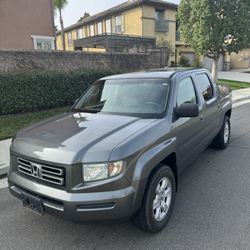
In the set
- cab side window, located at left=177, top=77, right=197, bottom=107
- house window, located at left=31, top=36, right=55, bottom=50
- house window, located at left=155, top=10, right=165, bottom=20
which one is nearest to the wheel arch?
cab side window, located at left=177, top=77, right=197, bottom=107

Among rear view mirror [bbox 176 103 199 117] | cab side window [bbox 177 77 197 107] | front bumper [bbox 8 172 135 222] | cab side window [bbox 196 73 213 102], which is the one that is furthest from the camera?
cab side window [bbox 196 73 213 102]

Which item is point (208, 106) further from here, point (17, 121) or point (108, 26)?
point (108, 26)

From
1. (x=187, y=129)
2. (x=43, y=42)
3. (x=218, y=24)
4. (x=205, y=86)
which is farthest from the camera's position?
(x=43, y=42)

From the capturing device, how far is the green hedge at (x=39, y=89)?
8.02 meters

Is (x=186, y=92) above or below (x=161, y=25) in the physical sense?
below

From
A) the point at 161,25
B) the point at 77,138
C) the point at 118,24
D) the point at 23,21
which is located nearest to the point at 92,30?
the point at 118,24

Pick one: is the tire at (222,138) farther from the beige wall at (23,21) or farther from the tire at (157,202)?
the beige wall at (23,21)

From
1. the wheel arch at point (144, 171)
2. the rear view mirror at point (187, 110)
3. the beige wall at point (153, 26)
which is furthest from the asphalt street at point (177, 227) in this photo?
the beige wall at point (153, 26)

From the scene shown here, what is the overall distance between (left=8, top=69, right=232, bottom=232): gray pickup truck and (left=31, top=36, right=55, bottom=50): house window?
13025 mm

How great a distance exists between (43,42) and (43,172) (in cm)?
1479

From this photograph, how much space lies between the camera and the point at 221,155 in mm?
5121

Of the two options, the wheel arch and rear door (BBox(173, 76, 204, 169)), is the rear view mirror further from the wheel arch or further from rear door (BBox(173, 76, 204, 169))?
the wheel arch

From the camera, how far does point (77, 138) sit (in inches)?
105

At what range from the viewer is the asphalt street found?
2691 mm
